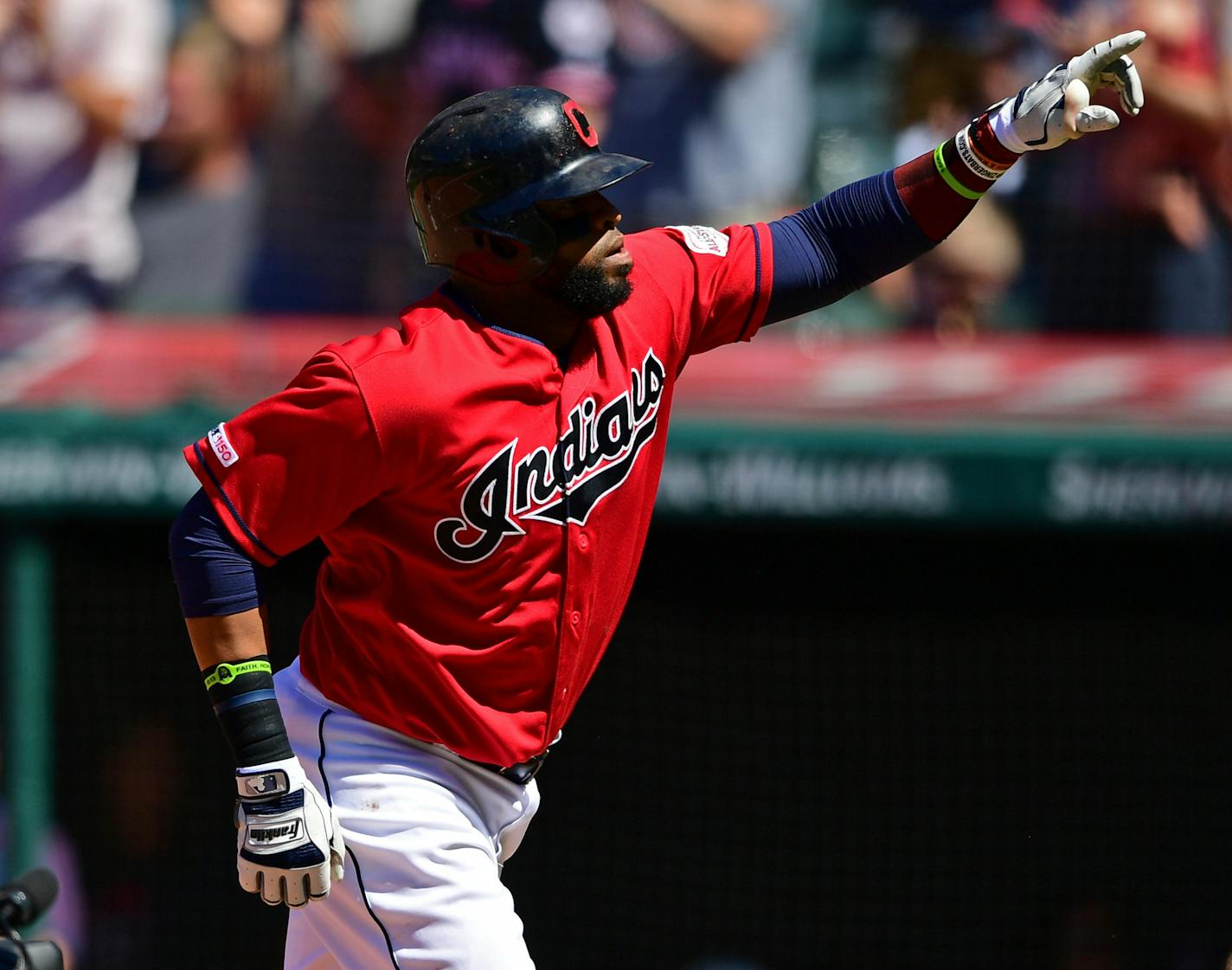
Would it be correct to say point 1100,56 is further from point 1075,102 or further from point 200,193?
point 200,193

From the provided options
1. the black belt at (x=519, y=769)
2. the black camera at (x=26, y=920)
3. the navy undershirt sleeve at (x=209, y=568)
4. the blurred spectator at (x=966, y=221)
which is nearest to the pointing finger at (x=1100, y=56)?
the black belt at (x=519, y=769)

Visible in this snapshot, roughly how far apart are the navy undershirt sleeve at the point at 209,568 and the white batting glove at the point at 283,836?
23 cm

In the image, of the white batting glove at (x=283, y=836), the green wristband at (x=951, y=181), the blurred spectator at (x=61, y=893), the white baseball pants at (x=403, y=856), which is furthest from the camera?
the blurred spectator at (x=61, y=893)

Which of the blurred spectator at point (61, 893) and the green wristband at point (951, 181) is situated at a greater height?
the green wristband at point (951, 181)

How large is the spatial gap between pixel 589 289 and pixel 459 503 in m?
0.39

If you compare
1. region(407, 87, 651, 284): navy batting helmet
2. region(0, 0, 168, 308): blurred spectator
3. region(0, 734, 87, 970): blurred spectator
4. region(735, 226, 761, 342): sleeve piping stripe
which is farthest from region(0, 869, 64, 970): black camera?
region(0, 0, 168, 308): blurred spectator

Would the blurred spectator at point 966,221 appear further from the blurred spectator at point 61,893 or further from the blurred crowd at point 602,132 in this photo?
the blurred spectator at point 61,893

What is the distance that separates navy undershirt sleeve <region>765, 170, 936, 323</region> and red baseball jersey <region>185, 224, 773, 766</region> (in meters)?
0.28

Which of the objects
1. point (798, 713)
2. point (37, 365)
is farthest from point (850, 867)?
point (37, 365)

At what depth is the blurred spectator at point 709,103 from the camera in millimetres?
5980

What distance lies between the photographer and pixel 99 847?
20.0 feet

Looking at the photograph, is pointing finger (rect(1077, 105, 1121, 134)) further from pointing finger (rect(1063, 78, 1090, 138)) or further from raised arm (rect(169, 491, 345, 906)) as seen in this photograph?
raised arm (rect(169, 491, 345, 906))

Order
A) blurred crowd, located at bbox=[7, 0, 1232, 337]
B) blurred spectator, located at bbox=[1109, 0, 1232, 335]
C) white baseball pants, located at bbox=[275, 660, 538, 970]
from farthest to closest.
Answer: blurred crowd, located at bbox=[7, 0, 1232, 337] → blurred spectator, located at bbox=[1109, 0, 1232, 335] → white baseball pants, located at bbox=[275, 660, 538, 970]

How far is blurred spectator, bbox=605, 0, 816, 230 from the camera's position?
598cm
